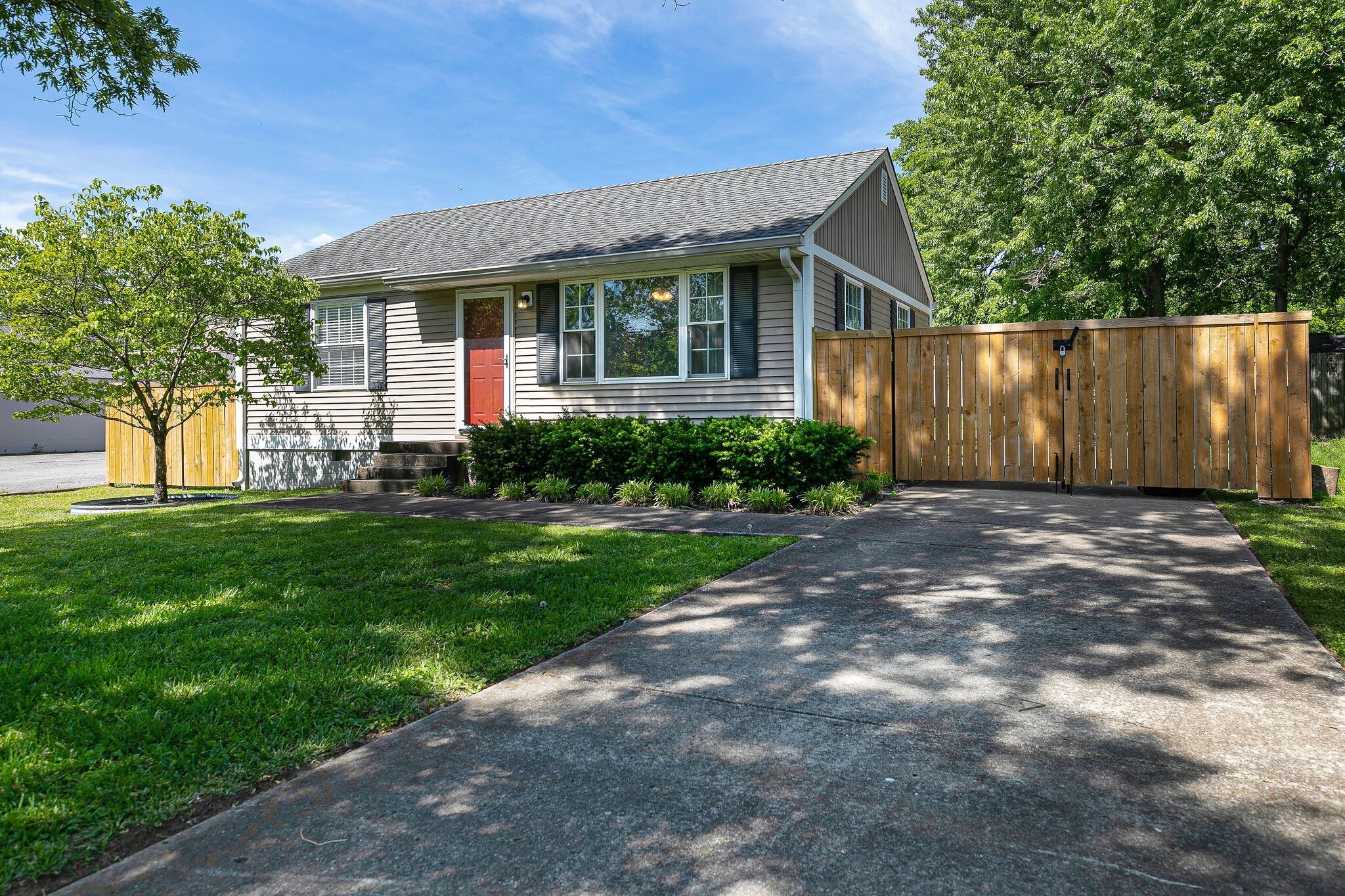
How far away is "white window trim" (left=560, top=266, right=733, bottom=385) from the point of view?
10.5m

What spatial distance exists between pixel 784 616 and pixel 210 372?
30.3 ft

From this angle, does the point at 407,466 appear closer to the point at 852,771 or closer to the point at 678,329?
the point at 678,329

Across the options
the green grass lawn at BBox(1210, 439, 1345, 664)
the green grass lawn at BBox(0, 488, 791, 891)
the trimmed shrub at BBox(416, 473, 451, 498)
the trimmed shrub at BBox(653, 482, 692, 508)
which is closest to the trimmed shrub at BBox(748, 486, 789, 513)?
the trimmed shrub at BBox(653, 482, 692, 508)

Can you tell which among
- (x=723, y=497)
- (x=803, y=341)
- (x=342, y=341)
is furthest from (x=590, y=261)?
(x=342, y=341)

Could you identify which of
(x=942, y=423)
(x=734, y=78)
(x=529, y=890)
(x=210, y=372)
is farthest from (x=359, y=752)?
(x=734, y=78)

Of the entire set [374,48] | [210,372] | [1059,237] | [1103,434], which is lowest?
[1103,434]

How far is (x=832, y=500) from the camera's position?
8078 millimetres

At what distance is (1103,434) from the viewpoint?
904 centimetres

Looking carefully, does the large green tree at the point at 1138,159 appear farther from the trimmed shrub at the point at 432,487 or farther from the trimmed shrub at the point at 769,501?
the trimmed shrub at the point at 432,487

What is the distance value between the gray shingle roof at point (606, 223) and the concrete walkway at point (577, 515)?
3.70 metres

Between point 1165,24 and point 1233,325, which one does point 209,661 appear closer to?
point 1233,325

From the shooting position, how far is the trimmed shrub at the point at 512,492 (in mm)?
9859

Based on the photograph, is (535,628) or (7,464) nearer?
(535,628)

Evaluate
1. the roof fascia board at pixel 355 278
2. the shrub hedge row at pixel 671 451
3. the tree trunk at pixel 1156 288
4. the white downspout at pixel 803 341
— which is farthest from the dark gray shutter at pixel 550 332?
the tree trunk at pixel 1156 288
